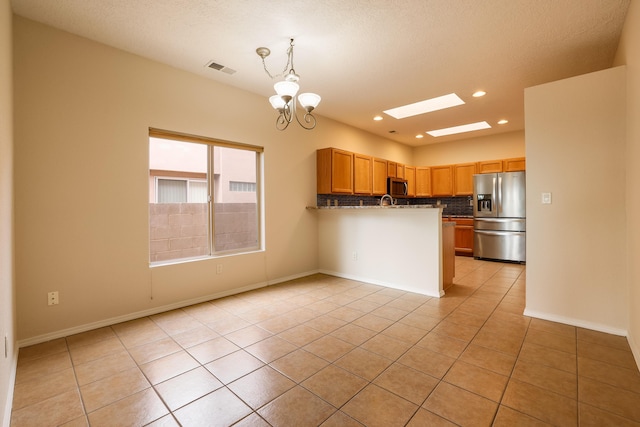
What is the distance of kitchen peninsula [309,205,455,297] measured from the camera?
3.67m

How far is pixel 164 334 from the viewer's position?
2.64m

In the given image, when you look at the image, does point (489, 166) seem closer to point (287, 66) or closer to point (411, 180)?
point (411, 180)

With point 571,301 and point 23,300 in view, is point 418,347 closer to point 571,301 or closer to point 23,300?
point 571,301

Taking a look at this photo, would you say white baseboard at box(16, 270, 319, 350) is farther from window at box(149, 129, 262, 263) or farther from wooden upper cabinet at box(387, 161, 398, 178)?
wooden upper cabinet at box(387, 161, 398, 178)

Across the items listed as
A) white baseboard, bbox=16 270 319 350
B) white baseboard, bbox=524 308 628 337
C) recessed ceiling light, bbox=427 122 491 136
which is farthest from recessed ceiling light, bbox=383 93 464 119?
white baseboard, bbox=16 270 319 350

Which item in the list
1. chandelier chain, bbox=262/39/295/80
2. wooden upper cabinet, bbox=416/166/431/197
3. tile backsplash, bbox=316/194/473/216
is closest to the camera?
chandelier chain, bbox=262/39/295/80

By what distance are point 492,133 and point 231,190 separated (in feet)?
18.8

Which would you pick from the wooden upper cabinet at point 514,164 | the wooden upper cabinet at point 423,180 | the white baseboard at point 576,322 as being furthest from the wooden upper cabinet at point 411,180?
the white baseboard at point 576,322

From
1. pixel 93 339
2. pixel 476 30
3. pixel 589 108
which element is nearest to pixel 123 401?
pixel 93 339

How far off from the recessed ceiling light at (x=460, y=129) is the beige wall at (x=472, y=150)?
2.59ft

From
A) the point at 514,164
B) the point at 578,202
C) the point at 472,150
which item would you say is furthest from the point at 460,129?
the point at 578,202

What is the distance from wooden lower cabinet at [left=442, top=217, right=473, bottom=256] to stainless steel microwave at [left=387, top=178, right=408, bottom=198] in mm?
1045

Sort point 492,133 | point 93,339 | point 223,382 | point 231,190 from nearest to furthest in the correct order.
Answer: point 223,382
point 93,339
point 231,190
point 492,133

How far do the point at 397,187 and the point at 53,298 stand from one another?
222 inches
